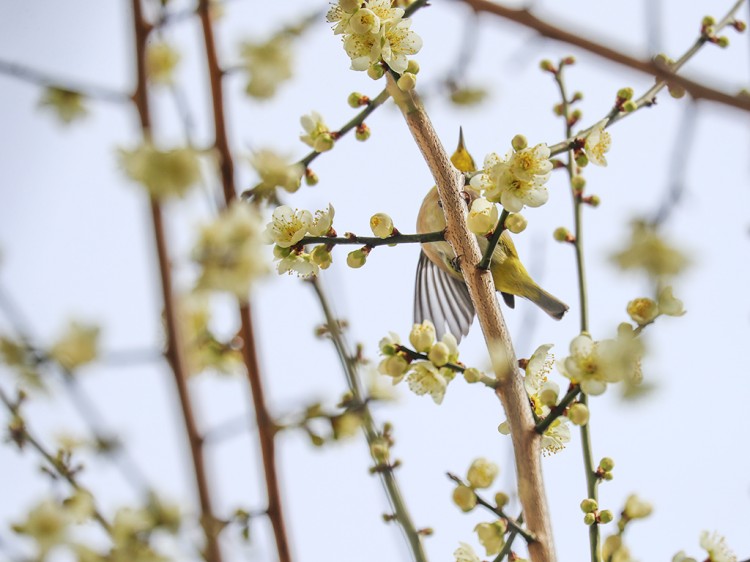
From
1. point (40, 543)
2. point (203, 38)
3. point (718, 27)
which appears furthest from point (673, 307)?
point (40, 543)

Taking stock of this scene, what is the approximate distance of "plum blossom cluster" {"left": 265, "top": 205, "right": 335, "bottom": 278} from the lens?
4.89 ft

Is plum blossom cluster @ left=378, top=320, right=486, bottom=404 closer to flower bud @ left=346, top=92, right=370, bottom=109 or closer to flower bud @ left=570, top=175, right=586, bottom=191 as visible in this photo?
flower bud @ left=346, top=92, right=370, bottom=109

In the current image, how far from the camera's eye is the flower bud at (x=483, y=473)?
49.1 inches

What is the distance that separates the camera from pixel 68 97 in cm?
190

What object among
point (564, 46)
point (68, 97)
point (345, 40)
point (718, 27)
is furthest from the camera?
point (68, 97)

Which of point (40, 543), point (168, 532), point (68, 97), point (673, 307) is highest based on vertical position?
point (68, 97)

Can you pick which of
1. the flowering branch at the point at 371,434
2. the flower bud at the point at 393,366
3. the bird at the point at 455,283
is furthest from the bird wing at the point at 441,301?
the flower bud at the point at 393,366

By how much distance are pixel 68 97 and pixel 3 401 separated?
845 mm

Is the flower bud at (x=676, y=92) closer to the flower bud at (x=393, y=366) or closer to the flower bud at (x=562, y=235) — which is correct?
the flower bud at (x=562, y=235)

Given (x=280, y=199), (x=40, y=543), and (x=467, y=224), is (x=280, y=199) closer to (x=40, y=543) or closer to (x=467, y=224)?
(x=467, y=224)

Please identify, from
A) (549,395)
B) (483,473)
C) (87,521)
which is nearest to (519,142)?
(549,395)

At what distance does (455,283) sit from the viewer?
266cm

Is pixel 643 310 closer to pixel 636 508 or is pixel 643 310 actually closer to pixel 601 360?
pixel 601 360

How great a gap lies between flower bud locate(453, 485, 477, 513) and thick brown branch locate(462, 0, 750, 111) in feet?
2.36
